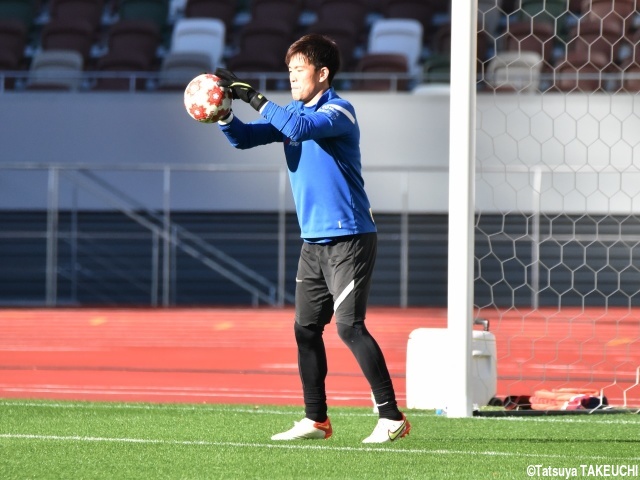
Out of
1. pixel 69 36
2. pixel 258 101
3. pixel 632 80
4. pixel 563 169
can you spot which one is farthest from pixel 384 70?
pixel 258 101

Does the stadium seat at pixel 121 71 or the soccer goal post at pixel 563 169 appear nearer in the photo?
the soccer goal post at pixel 563 169

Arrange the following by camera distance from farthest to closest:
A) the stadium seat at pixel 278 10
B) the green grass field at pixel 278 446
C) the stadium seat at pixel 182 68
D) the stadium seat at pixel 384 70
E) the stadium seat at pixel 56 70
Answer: the stadium seat at pixel 278 10 → the stadium seat at pixel 56 70 → the stadium seat at pixel 182 68 → the stadium seat at pixel 384 70 → the green grass field at pixel 278 446

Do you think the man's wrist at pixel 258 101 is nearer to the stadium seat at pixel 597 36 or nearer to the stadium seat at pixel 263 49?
the stadium seat at pixel 597 36

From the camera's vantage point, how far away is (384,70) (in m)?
19.9

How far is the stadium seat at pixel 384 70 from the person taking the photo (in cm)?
1973

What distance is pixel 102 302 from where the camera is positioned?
20266mm

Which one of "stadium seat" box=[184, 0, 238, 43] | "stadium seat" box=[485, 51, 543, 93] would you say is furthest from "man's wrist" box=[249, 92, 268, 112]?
"stadium seat" box=[184, 0, 238, 43]

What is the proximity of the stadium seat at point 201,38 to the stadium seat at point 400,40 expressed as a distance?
2.65 metres

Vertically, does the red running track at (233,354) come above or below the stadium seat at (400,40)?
below

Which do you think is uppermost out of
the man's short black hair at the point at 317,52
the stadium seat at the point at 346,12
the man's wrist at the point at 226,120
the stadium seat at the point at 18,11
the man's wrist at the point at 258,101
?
the stadium seat at the point at 18,11

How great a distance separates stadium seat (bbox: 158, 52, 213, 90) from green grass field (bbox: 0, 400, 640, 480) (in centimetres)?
1352

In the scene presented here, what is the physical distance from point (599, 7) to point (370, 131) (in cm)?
410

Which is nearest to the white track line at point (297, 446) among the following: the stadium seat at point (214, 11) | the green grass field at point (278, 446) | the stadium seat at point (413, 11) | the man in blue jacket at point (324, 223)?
the green grass field at point (278, 446)

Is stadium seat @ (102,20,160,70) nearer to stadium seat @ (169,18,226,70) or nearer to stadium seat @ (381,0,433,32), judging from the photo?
stadium seat @ (169,18,226,70)
